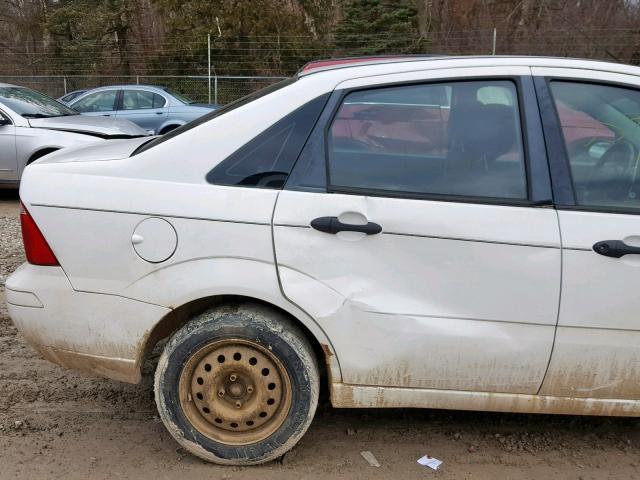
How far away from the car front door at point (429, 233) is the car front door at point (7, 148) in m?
6.61

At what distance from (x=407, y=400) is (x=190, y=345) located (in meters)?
0.98

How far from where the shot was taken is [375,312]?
2.61 m

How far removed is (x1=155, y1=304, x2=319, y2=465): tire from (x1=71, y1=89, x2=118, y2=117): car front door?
36.1 feet

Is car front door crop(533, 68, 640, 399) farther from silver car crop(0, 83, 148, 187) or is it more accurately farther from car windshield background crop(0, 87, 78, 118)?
car windshield background crop(0, 87, 78, 118)

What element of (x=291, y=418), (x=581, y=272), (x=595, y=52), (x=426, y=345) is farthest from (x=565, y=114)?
(x=595, y=52)

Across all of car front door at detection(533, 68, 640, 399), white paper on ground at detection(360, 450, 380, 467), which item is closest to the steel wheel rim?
white paper on ground at detection(360, 450, 380, 467)

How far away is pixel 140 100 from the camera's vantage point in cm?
1280

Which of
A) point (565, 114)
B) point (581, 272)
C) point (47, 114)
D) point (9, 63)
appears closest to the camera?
point (581, 272)

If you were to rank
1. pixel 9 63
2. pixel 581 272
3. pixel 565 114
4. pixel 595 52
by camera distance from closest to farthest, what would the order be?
pixel 581 272 < pixel 565 114 < pixel 595 52 < pixel 9 63

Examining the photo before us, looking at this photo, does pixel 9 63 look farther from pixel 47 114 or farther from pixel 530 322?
pixel 530 322

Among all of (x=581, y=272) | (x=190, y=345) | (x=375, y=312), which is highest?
(x=581, y=272)

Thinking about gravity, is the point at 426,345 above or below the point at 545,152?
below

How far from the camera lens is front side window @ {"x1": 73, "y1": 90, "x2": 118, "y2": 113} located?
1271cm

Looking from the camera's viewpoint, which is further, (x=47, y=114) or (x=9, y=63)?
(x=9, y=63)
